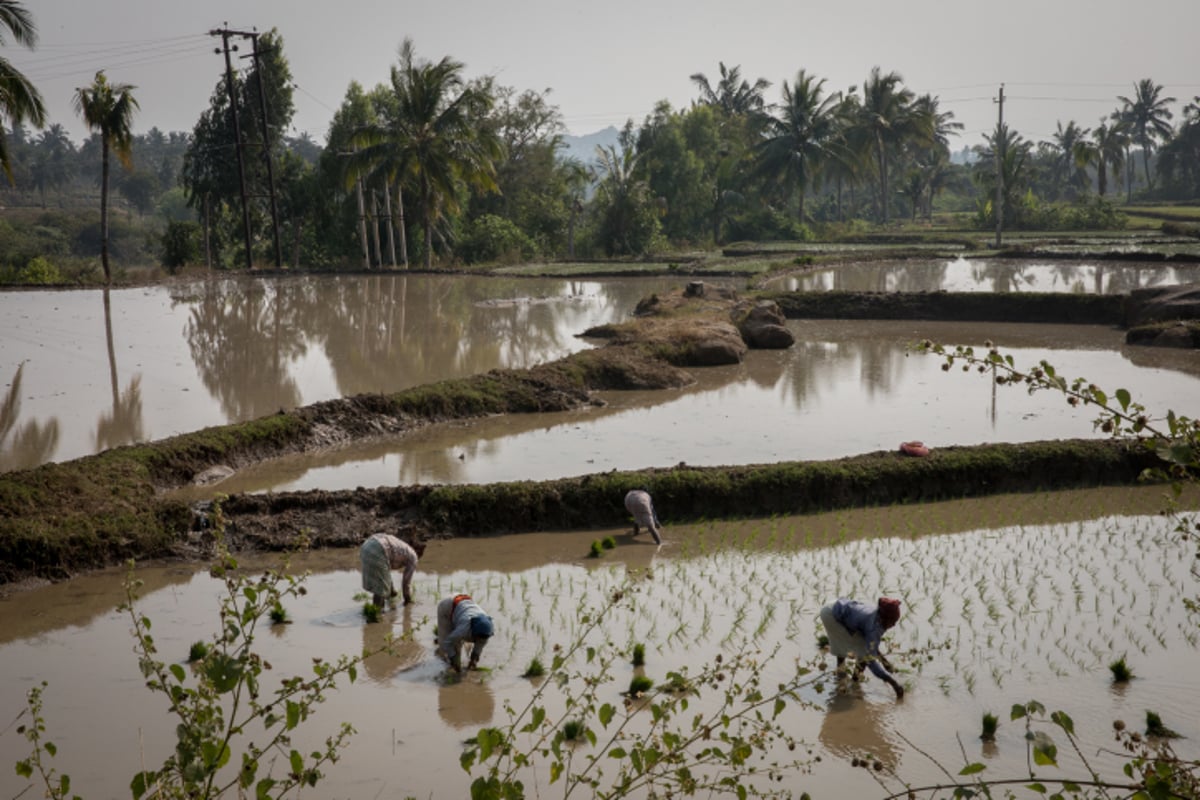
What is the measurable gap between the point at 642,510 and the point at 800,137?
38.3 metres

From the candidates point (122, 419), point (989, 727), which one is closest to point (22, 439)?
point (122, 419)

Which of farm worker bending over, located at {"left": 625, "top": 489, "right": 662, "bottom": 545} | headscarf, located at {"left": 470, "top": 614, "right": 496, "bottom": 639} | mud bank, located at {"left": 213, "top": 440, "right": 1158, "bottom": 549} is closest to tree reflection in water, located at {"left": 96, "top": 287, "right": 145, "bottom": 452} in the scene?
mud bank, located at {"left": 213, "top": 440, "right": 1158, "bottom": 549}

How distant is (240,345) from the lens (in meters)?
19.7

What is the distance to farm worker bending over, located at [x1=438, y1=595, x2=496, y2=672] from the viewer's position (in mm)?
6984

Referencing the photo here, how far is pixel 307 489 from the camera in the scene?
1139 centimetres

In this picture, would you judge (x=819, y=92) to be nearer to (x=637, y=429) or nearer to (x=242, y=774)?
(x=637, y=429)

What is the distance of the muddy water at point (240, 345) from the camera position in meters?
14.3

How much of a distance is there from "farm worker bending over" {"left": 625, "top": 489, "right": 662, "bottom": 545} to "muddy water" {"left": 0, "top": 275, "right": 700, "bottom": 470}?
20.0ft

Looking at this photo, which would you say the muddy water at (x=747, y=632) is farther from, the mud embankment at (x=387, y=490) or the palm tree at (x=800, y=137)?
the palm tree at (x=800, y=137)

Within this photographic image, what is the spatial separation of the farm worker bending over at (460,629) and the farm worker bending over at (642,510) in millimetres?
2864

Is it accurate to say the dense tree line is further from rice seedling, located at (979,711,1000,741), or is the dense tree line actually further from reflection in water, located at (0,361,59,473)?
rice seedling, located at (979,711,1000,741)

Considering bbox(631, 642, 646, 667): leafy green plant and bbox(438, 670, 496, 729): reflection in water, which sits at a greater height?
bbox(631, 642, 646, 667): leafy green plant

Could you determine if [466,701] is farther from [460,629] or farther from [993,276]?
[993,276]

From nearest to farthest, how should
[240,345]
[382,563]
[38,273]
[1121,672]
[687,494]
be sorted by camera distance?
[1121,672]
[382,563]
[687,494]
[240,345]
[38,273]
